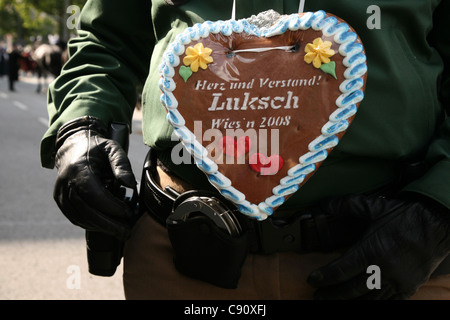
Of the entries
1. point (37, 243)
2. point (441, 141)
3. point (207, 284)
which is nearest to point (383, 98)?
point (441, 141)

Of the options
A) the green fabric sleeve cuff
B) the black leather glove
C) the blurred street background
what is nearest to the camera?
the black leather glove

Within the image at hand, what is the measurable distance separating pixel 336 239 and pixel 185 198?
32cm

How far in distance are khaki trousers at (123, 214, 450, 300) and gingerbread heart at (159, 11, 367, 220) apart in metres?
0.17

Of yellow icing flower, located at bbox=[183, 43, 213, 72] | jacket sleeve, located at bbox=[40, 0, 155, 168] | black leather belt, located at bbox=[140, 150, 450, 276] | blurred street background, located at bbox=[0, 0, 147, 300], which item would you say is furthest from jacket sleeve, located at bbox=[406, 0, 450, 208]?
blurred street background, located at bbox=[0, 0, 147, 300]

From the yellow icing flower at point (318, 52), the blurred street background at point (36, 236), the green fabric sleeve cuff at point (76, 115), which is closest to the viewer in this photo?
the yellow icing flower at point (318, 52)

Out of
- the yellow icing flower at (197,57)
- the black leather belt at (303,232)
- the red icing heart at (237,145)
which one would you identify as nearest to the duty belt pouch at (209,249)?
the black leather belt at (303,232)

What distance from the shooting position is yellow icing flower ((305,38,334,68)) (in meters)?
1.05

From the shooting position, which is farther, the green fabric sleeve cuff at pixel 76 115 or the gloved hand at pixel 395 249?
the green fabric sleeve cuff at pixel 76 115

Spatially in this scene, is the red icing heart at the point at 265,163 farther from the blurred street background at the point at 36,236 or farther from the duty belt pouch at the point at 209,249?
the blurred street background at the point at 36,236

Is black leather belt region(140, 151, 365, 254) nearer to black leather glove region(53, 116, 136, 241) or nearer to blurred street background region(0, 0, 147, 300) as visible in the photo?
black leather glove region(53, 116, 136, 241)

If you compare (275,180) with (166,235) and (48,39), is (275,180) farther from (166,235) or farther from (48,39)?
(48,39)

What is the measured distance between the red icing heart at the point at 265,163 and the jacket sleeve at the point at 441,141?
0.85 ft

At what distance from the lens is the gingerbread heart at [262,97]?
1.06m

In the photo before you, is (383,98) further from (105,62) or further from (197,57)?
(105,62)
